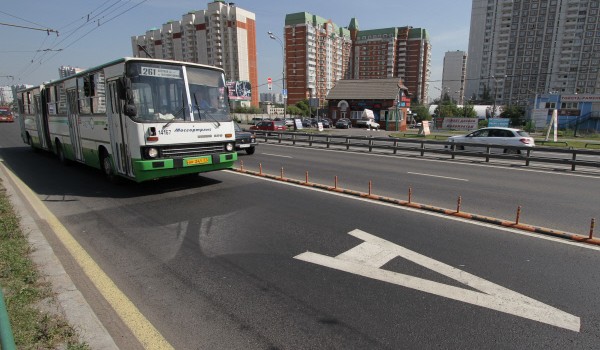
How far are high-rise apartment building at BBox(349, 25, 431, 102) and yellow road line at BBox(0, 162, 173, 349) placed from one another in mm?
121686

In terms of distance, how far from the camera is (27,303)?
3.42 m

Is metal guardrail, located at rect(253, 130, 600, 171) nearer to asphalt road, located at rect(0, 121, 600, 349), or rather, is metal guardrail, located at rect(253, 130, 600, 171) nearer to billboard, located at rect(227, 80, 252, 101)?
asphalt road, located at rect(0, 121, 600, 349)

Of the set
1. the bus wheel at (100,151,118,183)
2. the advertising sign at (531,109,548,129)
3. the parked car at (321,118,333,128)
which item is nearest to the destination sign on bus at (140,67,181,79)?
the bus wheel at (100,151,118,183)

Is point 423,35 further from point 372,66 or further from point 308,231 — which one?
point 308,231

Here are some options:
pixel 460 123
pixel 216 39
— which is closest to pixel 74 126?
pixel 460 123

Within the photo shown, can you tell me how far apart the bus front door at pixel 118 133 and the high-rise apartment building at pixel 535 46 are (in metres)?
99.5

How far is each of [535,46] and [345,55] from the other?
5810 centimetres

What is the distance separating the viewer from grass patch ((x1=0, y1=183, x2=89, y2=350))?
2.88 metres

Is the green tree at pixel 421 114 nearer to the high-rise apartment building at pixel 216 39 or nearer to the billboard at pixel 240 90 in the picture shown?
the billboard at pixel 240 90

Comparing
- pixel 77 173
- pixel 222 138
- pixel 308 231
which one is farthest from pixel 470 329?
pixel 77 173

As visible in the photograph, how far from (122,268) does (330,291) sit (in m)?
2.80

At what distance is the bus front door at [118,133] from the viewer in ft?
26.4

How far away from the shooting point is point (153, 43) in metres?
108

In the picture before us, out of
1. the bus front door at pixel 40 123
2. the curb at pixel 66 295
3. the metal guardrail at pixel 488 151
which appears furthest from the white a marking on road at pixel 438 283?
the bus front door at pixel 40 123
